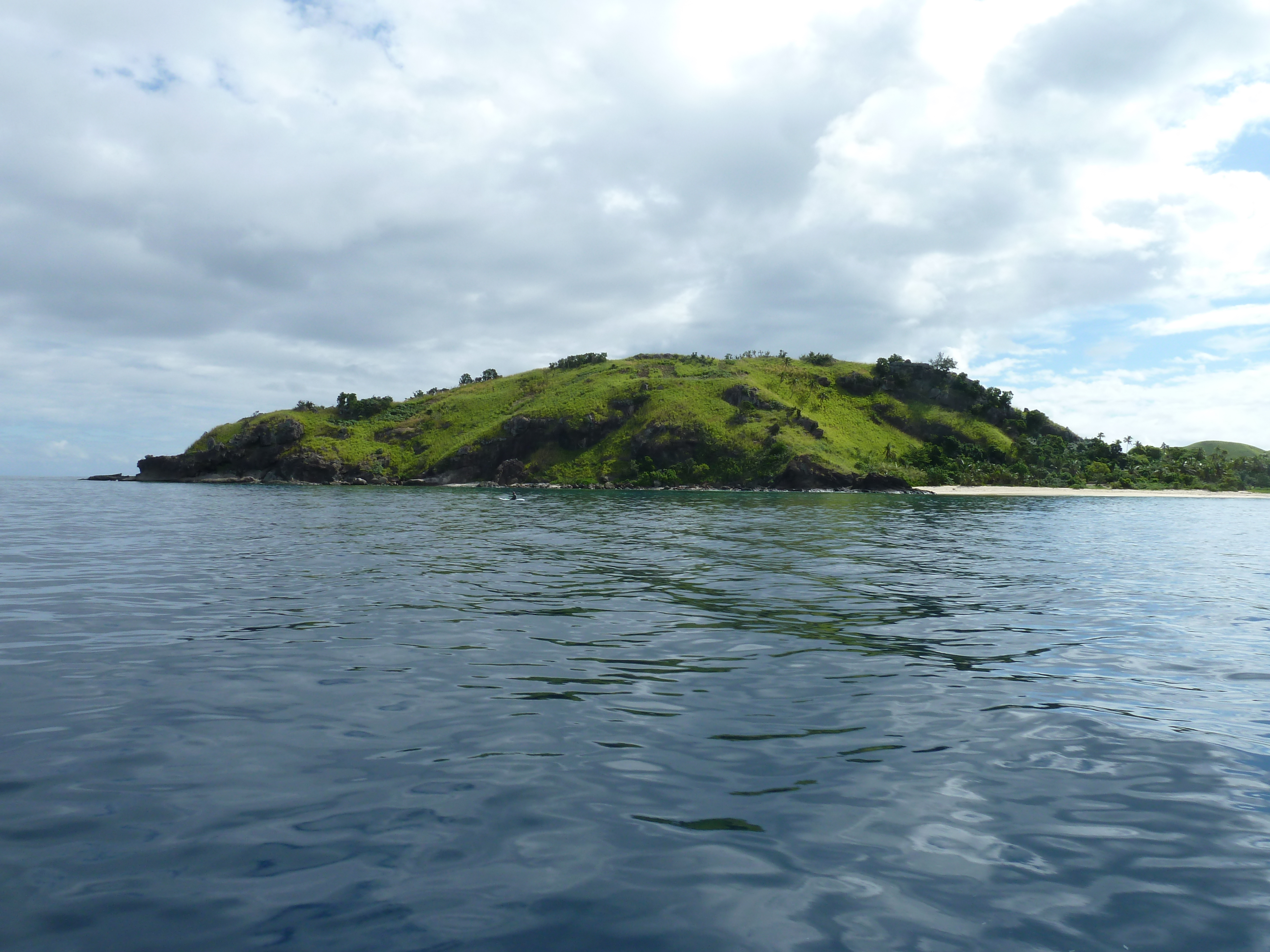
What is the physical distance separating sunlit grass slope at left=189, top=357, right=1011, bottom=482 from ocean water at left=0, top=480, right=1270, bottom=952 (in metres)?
114

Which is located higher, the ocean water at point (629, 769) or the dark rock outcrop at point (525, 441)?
the dark rock outcrop at point (525, 441)

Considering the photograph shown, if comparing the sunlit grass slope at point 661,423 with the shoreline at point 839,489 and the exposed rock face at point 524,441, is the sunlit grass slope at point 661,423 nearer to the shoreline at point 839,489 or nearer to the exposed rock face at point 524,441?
the exposed rock face at point 524,441

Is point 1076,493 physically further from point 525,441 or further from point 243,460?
point 243,460

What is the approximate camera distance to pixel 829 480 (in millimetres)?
121125

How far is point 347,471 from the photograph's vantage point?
15712 centimetres

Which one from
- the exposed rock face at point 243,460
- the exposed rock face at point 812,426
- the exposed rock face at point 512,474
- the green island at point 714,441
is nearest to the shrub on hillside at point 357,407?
the green island at point 714,441

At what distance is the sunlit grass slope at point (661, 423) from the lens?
14075cm

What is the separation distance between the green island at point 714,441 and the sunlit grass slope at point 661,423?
47 centimetres

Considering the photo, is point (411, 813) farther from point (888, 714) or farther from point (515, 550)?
point (515, 550)

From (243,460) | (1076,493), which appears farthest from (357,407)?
(1076,493)

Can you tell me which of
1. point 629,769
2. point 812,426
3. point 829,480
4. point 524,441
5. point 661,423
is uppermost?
point 661,423

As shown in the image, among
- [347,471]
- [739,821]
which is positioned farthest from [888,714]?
[347,471]

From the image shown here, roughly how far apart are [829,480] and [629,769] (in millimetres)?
118955

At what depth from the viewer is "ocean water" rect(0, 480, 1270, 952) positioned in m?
5.18
